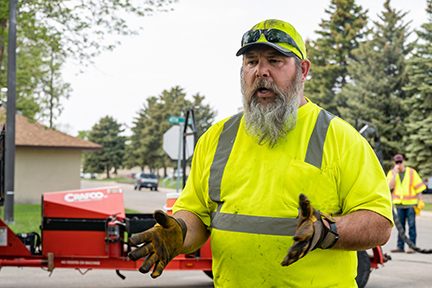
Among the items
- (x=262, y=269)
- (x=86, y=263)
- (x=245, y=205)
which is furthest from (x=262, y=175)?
(x=86, y=263)

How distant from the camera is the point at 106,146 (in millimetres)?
86000

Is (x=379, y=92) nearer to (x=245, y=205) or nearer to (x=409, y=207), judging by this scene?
(x=409, y=207)

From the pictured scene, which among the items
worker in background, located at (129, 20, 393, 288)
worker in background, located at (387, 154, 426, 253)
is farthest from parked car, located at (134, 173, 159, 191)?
worker in background, located at (129, 20, 393, 288)

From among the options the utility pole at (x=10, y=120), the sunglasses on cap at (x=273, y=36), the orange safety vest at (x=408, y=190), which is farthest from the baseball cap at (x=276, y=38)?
the utility pole at (x=10, y=120)

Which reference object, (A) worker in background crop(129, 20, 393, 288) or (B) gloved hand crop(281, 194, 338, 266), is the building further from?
(B) gloved hand crop(281, 194, 338, 266)

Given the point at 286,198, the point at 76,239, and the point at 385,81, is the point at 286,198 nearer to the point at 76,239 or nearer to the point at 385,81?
the point at 76,239

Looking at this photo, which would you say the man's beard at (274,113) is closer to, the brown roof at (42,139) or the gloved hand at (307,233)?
the gloved hand at (307,233)

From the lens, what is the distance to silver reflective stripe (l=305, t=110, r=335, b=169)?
2033mm

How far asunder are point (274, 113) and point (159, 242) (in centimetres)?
71

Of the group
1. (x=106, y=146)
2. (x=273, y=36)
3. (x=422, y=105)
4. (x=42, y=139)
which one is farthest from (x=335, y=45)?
(x=106, y=146)

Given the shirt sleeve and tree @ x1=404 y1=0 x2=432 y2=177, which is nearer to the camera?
the shirt sleeve

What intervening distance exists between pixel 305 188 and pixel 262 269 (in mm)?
364

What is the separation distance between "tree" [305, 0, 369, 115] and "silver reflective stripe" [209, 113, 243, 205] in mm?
40190

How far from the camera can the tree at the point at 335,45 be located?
41844mm
